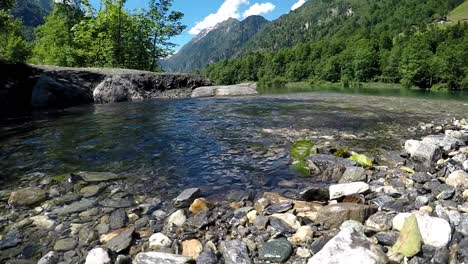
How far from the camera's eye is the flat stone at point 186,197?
260 inches

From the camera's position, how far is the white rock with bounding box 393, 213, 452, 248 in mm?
4660

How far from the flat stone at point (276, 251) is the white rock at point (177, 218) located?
1584 mm

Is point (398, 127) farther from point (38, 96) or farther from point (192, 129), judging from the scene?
point (38, 96)

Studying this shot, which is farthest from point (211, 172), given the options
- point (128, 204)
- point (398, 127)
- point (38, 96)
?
point (38, 96)

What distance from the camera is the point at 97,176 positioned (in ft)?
26.7

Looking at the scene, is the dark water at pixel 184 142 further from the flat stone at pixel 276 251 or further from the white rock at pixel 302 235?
the flat stone at pixel 276 251

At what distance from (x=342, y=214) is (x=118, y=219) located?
3.83 meters

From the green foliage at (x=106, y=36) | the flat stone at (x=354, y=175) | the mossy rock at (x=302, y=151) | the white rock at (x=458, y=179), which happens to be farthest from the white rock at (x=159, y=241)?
the green foliage at (x=106, y=36)

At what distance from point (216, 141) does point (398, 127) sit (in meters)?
8.36

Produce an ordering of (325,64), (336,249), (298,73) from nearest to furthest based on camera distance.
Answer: (336,249) < (325,64) < (298,73)

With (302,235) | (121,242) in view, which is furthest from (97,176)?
(302,235)

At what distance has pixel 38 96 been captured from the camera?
23969 millimetres

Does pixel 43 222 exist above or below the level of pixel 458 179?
below

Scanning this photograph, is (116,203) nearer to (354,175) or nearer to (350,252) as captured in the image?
(350,252)
